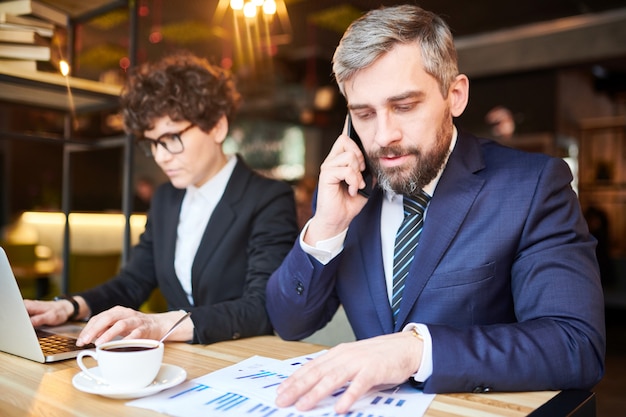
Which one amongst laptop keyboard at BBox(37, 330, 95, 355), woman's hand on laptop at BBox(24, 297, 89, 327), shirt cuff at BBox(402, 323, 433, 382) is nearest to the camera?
shirt cuff at BBox(402, 323, 433, 382)

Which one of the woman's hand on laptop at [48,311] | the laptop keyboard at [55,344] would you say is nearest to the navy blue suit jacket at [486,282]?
the laptop keyboard at [55,344]

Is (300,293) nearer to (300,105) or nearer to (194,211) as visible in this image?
(194,211)

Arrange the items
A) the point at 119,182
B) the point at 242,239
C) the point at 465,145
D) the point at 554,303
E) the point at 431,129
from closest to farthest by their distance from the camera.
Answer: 1. the point at 554,303
2. the point at 431,129
3. the point at 465,145
4. the point at 242,239
5. the point at 119,182

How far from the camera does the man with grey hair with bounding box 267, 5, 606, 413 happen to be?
109 centimetres

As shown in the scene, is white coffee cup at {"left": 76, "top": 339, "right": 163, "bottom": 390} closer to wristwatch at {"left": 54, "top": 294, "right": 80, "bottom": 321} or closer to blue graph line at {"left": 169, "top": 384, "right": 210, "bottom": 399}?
blue graph line at {"left": 169, "top": 384, "right": 210, "bottom": 399}

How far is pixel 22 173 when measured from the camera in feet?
27.9

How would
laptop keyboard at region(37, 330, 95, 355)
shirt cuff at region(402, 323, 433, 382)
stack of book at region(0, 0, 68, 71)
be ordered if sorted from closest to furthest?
shirt cuff at region(402, 323, 433, 382)
laptop keyboard at region(37, 330, 95, 355)
stack of book at region(0, 0, 68, 71)

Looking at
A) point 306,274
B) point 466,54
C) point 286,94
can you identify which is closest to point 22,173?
point 286,94

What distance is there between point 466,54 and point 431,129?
22.3 feet

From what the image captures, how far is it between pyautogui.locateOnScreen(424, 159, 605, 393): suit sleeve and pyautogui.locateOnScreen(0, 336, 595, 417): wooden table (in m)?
0.04

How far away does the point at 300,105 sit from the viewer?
7.99 metres

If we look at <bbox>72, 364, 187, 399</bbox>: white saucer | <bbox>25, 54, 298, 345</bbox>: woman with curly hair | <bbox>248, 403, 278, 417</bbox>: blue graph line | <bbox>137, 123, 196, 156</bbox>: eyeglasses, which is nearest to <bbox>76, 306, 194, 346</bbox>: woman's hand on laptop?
<bbox>72, 364, 187, 399</bbox>: white saucer

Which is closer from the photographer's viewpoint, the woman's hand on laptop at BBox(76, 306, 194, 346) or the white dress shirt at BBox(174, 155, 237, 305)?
the woman's hand on laptop at BBox(76, 306, 194, 346)

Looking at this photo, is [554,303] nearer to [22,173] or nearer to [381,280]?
[381,280]
